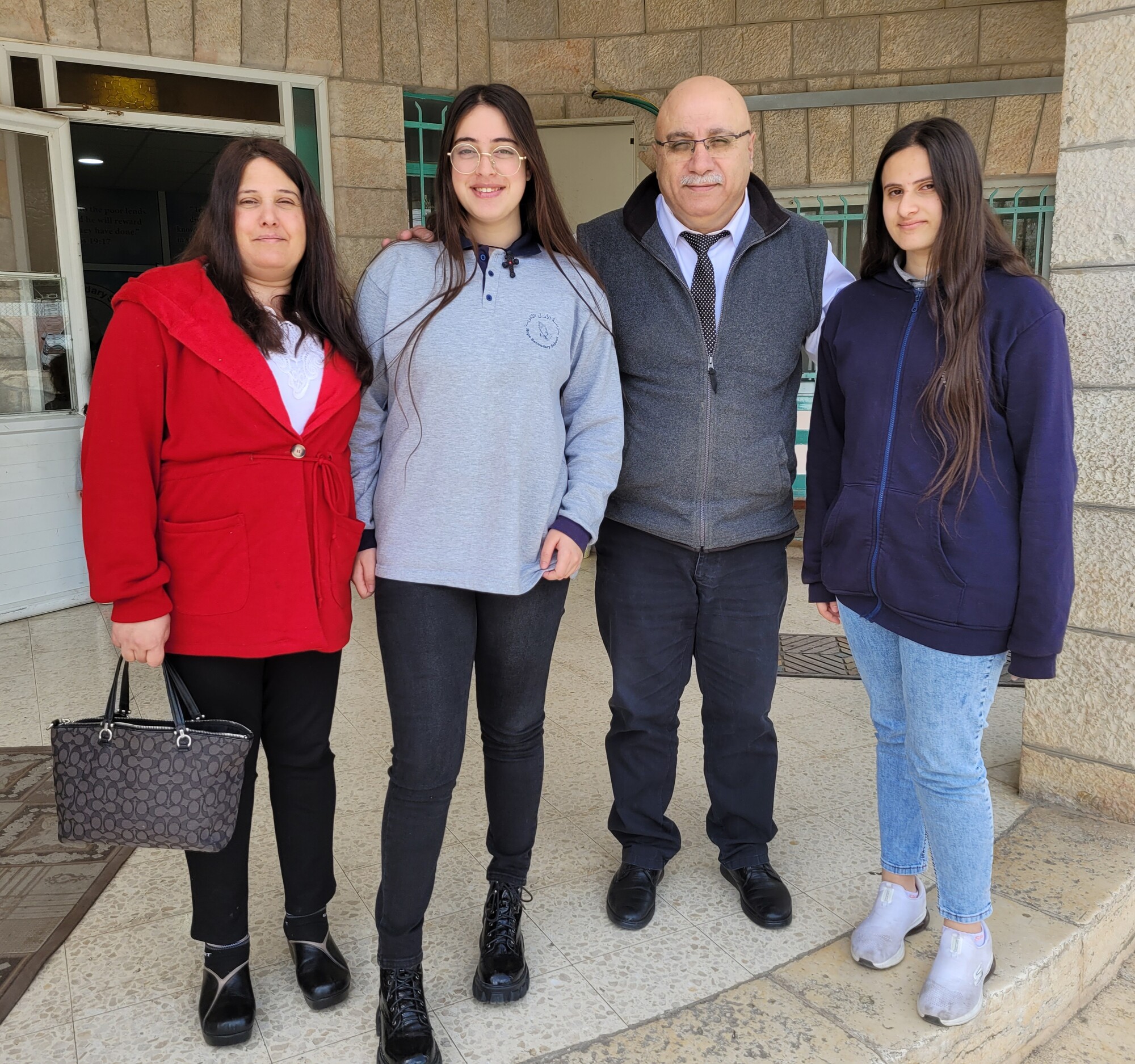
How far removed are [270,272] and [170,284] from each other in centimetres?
19

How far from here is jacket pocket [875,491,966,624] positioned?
72.9 inches

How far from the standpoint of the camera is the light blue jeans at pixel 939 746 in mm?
1891

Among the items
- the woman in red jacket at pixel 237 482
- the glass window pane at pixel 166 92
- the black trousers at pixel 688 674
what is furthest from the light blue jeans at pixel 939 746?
the glass window pane at pixel 166 92

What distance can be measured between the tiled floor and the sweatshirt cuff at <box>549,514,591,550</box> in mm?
923

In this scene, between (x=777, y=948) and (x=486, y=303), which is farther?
(x=777, y=948)

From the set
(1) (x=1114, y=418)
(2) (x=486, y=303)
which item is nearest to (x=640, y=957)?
(2) (x=486, y=303)

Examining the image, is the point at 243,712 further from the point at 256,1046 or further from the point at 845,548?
the point at 845,548

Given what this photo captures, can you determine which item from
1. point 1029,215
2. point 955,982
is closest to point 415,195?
point 1029,215

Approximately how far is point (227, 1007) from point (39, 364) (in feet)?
13.6

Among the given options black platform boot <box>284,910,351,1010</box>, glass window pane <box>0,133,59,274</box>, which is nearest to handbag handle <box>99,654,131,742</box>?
black platform boot <box>284,910,351,1010</box>

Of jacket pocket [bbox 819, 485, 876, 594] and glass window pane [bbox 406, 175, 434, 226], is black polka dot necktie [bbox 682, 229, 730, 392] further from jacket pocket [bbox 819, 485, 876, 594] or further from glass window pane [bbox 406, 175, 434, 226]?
glass window pane [bbox 406, 175, 434, 226]

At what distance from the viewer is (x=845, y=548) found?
200 centimetres

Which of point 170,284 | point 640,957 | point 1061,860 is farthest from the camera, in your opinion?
point 1061,860

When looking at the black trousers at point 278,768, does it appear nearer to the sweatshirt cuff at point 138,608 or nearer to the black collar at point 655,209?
the sweatshirt cuff at point 138,608
